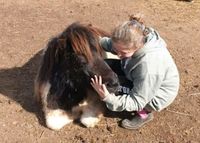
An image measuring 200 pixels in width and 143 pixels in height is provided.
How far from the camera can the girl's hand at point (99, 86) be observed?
3.34 meters

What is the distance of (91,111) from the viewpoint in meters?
3.83

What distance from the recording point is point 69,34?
3.54 metres

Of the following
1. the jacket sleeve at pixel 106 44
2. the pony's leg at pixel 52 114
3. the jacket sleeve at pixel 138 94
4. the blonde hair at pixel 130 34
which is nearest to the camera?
the blonde hair at pixel 130 34

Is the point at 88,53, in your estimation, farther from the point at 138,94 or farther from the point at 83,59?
the point at 138,94

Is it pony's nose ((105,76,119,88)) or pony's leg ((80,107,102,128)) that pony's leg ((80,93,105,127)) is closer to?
pony's leg ((80,107,102,128))

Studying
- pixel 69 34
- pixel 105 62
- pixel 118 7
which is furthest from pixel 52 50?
pixel 118 7

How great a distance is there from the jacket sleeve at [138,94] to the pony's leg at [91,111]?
0.29 m

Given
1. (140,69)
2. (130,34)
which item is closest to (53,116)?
(140,69)

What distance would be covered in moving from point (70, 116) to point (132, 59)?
0.77 meters

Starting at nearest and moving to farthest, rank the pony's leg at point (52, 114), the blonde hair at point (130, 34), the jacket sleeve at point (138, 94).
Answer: the blonde hair at point (130, 34) → the jacket sleeve at point (138, 94) → the pony's leg at point (52, 114)

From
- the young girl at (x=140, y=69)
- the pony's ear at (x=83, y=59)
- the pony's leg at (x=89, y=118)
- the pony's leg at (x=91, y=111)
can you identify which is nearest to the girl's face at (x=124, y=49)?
the young girl at (x=140, y=69)

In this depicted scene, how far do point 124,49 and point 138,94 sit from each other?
1.24ft

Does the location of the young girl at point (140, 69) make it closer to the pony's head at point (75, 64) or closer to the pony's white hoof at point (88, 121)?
the pony's head at point (75, 64)

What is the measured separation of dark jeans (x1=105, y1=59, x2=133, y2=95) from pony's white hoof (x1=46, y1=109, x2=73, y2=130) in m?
0.53
